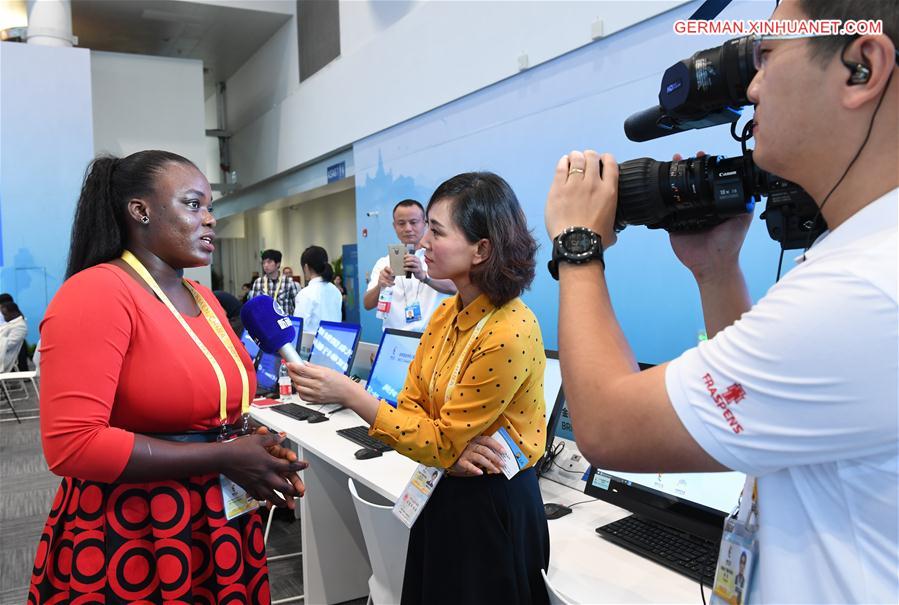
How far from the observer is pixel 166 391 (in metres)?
1.21

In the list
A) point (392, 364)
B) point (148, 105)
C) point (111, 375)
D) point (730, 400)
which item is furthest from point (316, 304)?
point (148, 105)

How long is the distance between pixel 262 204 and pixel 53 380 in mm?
10563

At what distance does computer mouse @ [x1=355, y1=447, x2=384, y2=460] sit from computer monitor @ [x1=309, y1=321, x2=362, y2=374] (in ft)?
3.07

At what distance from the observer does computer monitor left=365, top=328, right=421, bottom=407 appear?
276cm

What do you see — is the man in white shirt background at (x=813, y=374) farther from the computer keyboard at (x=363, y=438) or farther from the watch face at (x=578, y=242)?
the computer keyboard at (x=363, y=438)

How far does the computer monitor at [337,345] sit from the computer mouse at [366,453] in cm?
94

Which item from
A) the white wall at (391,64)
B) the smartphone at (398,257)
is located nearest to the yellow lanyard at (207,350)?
the smartphone at (398,257)

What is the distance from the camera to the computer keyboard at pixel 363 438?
2363mm

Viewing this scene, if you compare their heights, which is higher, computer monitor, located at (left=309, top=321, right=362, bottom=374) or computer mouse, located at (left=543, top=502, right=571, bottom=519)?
computer monitor, located at (left=309, top=321, right=362, bottom=374)

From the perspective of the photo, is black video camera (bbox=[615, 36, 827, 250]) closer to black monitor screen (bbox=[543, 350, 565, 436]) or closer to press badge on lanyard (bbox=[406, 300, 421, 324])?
black monitor screen (bbox=[543, 350, 565, 436])

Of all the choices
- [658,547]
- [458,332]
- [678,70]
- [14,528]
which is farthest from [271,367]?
[678,70]

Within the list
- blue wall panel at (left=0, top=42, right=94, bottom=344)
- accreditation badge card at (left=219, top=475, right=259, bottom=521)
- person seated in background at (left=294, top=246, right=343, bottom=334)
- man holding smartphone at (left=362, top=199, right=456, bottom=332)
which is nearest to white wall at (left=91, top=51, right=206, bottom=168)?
blue wall panel at (left=0, top=42, right=94, bottom=344)

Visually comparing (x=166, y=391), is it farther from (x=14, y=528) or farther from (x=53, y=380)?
(x=14, y=528)

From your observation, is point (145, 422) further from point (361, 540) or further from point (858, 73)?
point (361, 540)
